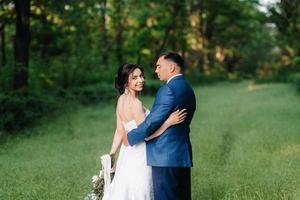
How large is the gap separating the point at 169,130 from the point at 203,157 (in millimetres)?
6261

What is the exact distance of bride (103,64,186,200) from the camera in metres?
7.30

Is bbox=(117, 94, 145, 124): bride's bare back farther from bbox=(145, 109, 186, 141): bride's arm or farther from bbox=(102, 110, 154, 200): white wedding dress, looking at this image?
bbox=(145, 109, 186, 141): bride's arm

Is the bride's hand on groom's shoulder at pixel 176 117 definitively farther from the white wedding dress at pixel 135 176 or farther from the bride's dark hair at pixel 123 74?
the bride's dark hair at pixel 123 74

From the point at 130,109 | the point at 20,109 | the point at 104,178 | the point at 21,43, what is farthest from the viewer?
the point at 21,43

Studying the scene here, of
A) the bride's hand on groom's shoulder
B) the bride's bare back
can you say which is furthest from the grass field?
the bride's hand on groom's shoulder

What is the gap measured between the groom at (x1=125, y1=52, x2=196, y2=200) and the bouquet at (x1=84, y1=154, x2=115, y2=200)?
0.76 metres

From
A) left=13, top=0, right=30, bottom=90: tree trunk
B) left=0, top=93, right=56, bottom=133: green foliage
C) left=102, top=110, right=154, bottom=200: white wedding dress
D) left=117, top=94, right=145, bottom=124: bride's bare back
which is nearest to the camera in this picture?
left=117, top=94, right=145, bottom=124: bride's bare back

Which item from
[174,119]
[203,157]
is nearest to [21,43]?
[203,157]

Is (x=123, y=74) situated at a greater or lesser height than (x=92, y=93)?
greater

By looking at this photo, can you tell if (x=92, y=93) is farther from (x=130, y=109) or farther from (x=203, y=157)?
(x=130, y=109)

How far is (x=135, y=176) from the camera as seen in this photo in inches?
292

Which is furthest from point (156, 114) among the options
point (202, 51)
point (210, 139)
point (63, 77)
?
point (202, 51)

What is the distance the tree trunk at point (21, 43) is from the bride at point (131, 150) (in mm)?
14509

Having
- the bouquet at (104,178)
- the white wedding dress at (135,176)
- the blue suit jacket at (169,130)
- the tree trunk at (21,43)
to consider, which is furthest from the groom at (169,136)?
the tree trunk at (21,43)
